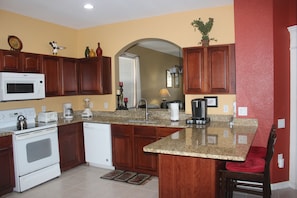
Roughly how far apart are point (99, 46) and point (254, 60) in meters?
2.82

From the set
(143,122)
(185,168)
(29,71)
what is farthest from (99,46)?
(185,168)

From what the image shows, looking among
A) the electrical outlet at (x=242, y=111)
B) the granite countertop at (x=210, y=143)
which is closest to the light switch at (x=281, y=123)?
the granite countertop at (x=210, y=143)

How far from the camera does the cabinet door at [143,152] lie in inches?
147

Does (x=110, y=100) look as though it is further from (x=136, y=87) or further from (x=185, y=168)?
(x=185, y=168)

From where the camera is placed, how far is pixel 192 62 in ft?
11.6

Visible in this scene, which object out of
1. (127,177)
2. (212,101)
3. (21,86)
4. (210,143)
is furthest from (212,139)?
(21,86)

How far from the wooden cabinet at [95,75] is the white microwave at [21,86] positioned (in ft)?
2.83

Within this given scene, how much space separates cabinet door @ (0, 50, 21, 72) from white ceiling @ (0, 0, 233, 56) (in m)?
0.71

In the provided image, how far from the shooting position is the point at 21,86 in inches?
139

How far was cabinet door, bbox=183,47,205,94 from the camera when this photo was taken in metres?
3.49

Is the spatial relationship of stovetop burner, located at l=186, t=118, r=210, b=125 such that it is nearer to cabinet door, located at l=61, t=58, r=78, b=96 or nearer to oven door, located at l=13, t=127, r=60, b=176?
oven door, located at l=13, t=127, r=60, b=176

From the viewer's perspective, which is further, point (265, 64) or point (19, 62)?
point (19, 62)

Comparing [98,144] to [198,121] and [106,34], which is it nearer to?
[198,121]

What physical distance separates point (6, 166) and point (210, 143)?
8.91ft
